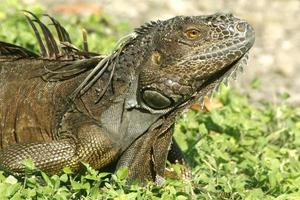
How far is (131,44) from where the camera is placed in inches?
250

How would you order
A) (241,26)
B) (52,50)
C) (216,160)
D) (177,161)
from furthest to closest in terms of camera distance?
(216,160) → (177,161) → (52,50) → (241,26)

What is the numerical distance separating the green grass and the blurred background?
2.39 feet

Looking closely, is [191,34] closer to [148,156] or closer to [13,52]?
[148,156]

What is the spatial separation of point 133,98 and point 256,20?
18.9 ft

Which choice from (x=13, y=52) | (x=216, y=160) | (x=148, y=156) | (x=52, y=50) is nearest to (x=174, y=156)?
(x=216, y=160)

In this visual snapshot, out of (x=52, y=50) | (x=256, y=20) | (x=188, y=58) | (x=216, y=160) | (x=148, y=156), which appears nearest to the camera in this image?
(x=188, y=58)

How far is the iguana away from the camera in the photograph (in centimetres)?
615

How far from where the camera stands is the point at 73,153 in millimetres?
6176

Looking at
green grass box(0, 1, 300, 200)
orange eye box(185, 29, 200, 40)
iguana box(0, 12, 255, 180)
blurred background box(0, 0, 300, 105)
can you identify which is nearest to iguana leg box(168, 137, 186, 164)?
green grass box(0, 1, 300, 200)

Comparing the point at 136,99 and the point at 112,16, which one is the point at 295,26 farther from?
the point at 136,99

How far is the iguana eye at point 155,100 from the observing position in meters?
6.16

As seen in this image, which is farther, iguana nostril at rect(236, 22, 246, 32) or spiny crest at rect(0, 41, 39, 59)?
spiny crest at rect(0, 41, 39, 59)

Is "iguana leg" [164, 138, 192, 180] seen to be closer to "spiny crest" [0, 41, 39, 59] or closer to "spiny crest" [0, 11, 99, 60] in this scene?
"spiny crest" [0, 11, 99, 60]

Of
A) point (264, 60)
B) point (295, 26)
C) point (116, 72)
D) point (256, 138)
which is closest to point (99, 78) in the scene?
point (116, 72)
